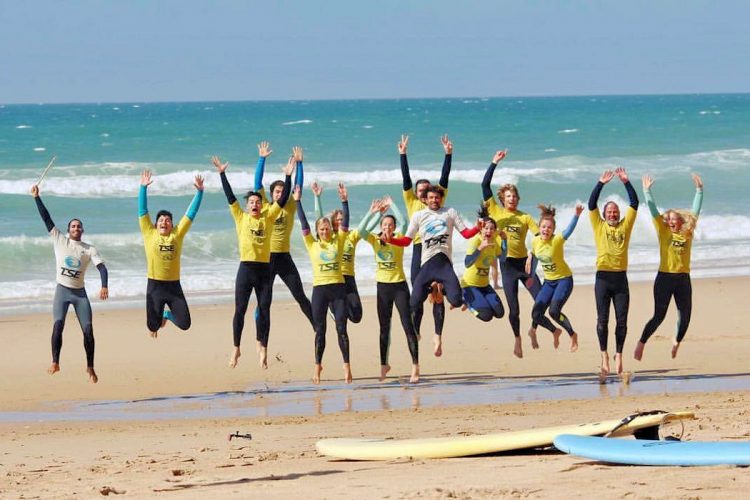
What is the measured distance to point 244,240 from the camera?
14.7 m

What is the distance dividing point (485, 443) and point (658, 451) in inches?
54.0

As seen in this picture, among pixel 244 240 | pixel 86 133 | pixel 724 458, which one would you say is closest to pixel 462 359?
pixel 244 240

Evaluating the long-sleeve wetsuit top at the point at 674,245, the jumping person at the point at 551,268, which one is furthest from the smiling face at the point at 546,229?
the long-sleeve wetsuit top at the point at 674,245

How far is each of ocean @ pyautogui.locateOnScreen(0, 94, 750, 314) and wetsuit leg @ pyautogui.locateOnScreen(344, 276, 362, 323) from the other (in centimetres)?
711

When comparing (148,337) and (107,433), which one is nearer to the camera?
(107,433)

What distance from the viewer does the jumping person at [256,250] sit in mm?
14602

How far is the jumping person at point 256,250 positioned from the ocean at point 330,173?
6.71m

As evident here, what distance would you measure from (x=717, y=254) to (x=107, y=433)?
17.8 m

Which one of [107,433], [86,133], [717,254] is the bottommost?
[107,433]

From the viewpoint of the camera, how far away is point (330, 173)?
46281 mm

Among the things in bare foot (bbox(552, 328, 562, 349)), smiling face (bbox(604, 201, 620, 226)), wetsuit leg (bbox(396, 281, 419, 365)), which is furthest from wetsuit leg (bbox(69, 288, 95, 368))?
smiling face (bbox(604, 201, 620, 226))

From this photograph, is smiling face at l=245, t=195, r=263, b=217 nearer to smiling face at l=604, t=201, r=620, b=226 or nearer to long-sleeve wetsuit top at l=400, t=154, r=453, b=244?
long-sleeve wetsuit top at l=400, t=154, r=453, b=244

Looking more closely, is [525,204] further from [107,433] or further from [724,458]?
[724,458]

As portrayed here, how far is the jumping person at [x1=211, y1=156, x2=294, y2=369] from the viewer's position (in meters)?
14.6
